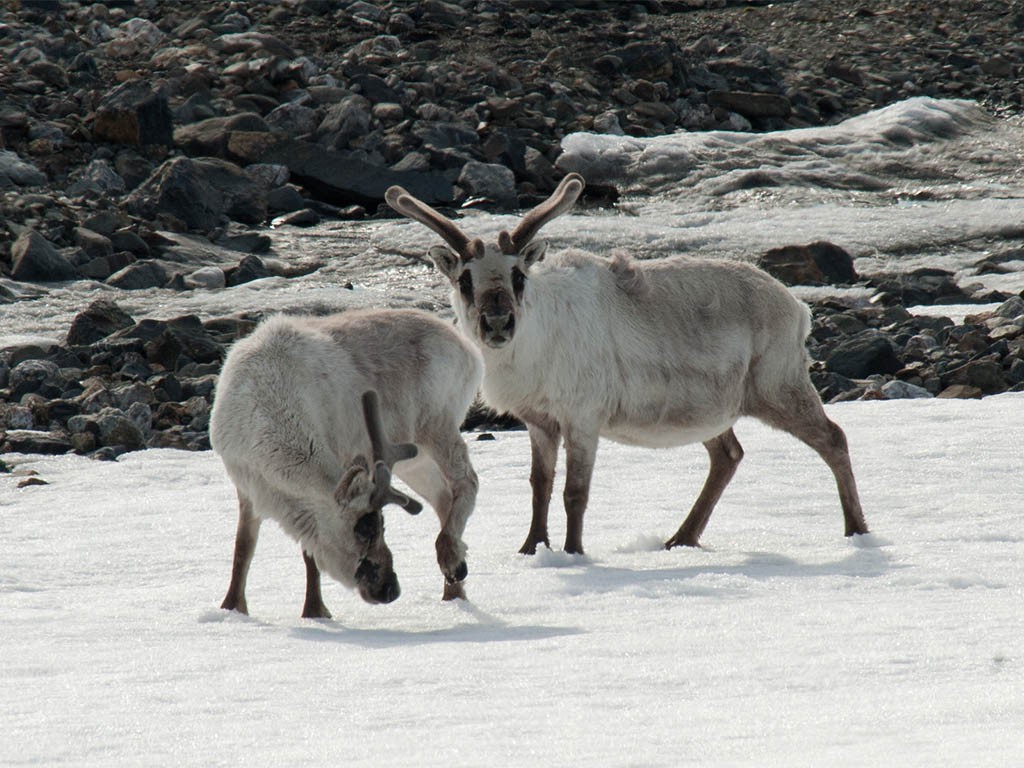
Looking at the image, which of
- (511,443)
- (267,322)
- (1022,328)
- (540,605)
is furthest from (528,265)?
(1022,328)

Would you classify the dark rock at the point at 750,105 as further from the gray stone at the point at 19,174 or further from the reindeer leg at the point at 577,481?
the reindeer leg at the point at 577,481

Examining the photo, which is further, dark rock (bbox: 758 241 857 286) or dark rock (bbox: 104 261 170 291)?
dark rock (bbox: 758 241 857 286)

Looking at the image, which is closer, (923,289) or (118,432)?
(118,432)

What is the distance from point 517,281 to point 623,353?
2.34ft

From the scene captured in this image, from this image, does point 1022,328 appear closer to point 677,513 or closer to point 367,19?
point 677,513

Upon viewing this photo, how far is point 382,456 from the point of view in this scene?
590cm

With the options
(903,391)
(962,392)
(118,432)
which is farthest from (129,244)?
(962,392)

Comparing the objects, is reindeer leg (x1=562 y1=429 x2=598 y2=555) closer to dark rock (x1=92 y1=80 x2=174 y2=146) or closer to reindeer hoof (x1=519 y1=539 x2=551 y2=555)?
reindeer hoof (x1=519 y1=539 x2=551 y2=555)

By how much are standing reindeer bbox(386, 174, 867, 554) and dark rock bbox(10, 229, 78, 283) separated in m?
9.04

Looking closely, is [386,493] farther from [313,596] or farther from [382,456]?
[313,596]

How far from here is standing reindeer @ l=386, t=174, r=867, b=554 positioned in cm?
774

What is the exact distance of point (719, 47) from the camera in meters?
29.9

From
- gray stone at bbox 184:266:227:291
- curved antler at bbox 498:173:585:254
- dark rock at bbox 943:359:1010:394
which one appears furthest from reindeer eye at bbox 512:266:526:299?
gray stone at bbox 184:266:227:291

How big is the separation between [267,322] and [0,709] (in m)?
2.77
